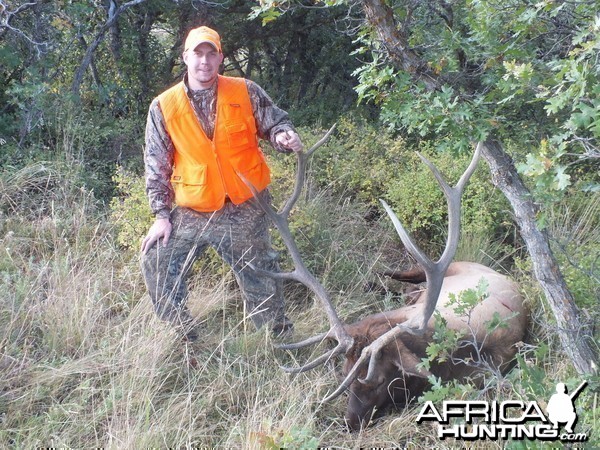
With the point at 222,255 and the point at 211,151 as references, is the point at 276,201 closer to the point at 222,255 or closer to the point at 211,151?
the point at 222,255

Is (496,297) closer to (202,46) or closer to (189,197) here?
(189,197)

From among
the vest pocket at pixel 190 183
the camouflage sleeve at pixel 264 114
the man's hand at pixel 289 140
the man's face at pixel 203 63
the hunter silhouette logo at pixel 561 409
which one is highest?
the man's face at pixel 203 63

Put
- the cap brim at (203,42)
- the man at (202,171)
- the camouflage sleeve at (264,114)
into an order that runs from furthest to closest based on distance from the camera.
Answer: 1. the camouflage sleeve at (264,114)
2. the man at (202,171)
3. the cap brim at (203,42)

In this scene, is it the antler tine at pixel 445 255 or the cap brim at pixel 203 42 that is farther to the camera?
the cap brim at pixel 203 42

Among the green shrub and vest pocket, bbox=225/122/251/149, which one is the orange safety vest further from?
the green shrub

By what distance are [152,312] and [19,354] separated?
0.84m

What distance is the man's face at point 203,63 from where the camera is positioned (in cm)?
448

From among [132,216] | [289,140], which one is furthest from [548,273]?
[132,216]

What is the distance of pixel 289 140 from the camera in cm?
449

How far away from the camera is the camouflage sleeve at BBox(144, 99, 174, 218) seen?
4.57 m

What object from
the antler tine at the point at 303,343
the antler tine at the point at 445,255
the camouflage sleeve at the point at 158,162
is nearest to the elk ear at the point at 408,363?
the antler tine at the point at 445,255

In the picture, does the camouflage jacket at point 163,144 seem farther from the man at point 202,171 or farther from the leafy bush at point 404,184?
the leafy bush at point 404,184

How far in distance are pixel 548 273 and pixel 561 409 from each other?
1.03 metres

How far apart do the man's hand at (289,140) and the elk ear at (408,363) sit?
54.8 inches
